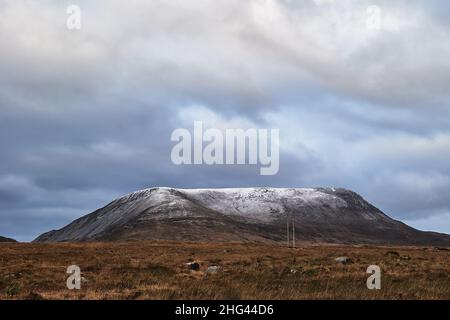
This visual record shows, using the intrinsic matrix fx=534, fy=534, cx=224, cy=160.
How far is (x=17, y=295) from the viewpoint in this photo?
1995cm

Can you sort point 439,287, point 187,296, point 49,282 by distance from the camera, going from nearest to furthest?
point 187,296 → point 439,287 → point 49,282

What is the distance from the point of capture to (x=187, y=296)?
1720 centimetres
